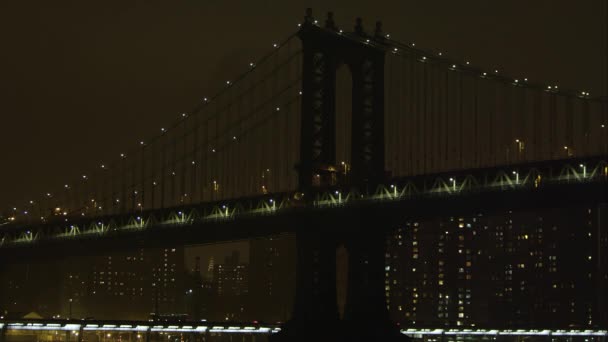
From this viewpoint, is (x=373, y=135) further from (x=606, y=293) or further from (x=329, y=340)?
(x=606, y=293)

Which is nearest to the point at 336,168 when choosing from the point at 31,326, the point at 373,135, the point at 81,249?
the point at 373,135

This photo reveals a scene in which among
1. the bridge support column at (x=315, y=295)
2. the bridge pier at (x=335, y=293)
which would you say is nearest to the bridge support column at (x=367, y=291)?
the bridge pier at (x=335, y=293)

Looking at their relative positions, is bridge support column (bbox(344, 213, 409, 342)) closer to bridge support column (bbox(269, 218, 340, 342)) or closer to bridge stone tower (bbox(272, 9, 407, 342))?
bridge stone tower (bbox(272, 9, 407, 342))

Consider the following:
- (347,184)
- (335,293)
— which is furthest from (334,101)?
(335,293)

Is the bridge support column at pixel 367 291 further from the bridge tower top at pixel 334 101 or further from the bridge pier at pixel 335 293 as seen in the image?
the bridge tower top at pixel 334 101

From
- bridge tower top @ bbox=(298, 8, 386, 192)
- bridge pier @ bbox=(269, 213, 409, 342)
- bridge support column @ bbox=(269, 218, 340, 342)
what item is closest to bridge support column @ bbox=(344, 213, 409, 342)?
bridge pier @ bbox=(269, 213, 409, 342)
